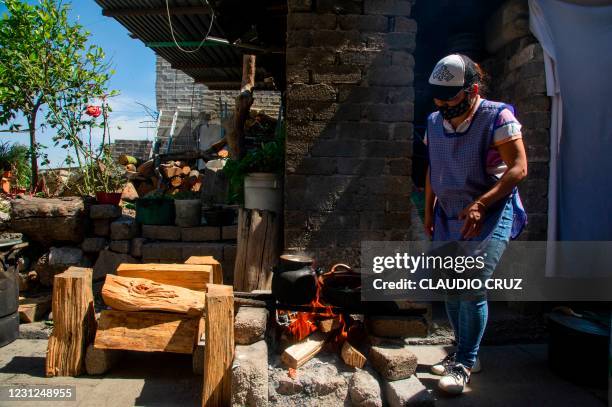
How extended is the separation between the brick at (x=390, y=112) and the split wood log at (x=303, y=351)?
2140 mm

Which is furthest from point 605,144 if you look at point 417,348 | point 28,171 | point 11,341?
point 28,171

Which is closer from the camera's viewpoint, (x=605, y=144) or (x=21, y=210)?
(x=605, y=144)

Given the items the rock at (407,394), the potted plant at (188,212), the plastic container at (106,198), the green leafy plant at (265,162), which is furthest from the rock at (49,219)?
the rock at (407,394)

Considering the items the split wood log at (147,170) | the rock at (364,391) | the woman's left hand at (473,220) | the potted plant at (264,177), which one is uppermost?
the split wood log at (147,170)

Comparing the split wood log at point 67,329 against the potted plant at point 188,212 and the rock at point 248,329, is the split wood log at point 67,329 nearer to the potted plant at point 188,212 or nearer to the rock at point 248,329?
the rock at point 248,329

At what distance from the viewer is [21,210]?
533cm

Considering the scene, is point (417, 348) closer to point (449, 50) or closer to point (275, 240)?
point (275, 240)

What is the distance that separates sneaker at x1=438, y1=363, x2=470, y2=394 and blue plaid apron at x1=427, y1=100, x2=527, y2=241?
32.2 inches

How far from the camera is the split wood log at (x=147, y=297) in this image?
3043 mm

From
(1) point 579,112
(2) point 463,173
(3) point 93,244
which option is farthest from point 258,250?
(1) point 579,112

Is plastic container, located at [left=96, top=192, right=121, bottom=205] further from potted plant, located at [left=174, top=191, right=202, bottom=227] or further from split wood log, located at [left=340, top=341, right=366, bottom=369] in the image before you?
split wood log, located at [left=340, top=341, right=366, bottom=369]

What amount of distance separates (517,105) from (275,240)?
2766 millimetres

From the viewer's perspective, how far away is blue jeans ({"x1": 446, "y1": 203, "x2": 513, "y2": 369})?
2553mm

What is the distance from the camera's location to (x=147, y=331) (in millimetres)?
3055
